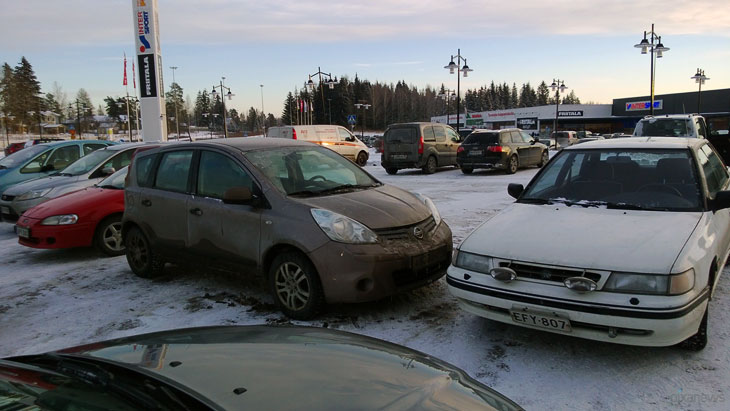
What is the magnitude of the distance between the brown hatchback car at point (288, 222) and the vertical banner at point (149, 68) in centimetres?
1743

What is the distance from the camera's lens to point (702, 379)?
10.4 ft

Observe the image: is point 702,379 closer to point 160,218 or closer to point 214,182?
point 214,182

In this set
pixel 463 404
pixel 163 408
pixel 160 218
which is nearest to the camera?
pixel 163 408

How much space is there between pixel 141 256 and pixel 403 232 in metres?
3.33

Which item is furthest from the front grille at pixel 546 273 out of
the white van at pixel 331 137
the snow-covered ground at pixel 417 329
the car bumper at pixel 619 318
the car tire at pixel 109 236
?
the white van at pixel 331 137

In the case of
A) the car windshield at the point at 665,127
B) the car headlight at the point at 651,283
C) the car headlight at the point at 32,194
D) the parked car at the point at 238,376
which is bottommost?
the car headlight at the point at 651,283

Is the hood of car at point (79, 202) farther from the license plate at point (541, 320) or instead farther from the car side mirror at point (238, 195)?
the license plate at point (541, 320)

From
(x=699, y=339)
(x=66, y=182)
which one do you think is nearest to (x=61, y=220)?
(x=66, y=182)

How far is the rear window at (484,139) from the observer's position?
17.0 meters

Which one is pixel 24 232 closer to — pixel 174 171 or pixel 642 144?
pixel 174 171

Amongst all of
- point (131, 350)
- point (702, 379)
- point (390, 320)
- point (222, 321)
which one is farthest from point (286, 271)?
point (702, 379)

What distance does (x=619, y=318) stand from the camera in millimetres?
3143

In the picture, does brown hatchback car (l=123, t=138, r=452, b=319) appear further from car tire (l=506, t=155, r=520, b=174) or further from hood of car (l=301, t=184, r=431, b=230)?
car tire (l=506, t=155, r=520, b=174)

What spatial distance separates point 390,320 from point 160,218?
2860 mm
